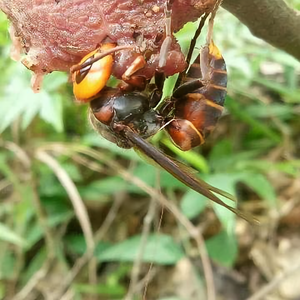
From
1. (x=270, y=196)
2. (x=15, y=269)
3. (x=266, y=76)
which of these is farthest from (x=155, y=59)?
(x=266, y=76)

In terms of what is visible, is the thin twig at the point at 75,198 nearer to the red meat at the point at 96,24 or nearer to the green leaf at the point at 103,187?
the green leaf at the point at 103,187

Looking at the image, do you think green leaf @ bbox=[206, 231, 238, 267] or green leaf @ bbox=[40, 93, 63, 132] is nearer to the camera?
green leaf @ bbox=[40, 93, 63, 132]

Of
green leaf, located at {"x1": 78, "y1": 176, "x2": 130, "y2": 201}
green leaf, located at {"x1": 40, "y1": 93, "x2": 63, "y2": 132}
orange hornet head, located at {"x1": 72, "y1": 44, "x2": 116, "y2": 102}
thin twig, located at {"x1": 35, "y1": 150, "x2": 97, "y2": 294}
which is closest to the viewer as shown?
orange hornet head, located at {"x1": 72, "y1": 44, "x2": 116, "y2": 102}

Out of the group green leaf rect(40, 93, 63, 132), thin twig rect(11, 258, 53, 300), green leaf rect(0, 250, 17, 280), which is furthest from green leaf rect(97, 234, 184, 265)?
green leaf rect(40, 93, 63, 132)

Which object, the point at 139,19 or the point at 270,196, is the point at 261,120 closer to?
the point at 270,196

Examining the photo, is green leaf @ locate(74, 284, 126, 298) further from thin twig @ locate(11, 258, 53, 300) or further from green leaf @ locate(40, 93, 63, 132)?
green leaf @ locate(40, 93, 63, 132)
